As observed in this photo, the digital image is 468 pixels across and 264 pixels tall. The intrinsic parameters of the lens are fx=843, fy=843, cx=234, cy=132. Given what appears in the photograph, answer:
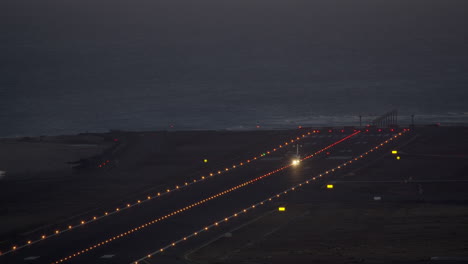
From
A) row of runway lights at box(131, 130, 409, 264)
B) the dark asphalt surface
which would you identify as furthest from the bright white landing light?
row of runway lights at box(131, 130, 409, 264)

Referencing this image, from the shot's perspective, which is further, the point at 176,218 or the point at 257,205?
the point at 257,205

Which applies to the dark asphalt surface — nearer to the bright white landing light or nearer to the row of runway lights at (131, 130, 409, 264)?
the row of runway lights at (131, 130, 409, 264)

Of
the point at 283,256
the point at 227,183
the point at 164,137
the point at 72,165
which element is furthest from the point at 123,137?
the point at 283,256

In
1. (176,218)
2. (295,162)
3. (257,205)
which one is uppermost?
(295,162)

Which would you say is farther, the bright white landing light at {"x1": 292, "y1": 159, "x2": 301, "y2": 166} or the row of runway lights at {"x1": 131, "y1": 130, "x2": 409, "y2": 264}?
the bright white landing light at {"x1": 292, "y1": 159, "x2": 301, "y2": 166}


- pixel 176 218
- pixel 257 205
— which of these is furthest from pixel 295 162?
pixel 176 218

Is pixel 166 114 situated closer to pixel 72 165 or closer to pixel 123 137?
pixel 123 137

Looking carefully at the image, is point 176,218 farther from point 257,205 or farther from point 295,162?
point 295,162

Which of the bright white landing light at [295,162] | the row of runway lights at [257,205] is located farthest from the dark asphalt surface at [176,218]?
the bright white landing light at [295,162]

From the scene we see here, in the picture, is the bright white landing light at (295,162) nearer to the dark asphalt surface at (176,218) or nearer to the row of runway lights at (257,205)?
the dark asphalt surface at (176,218)
